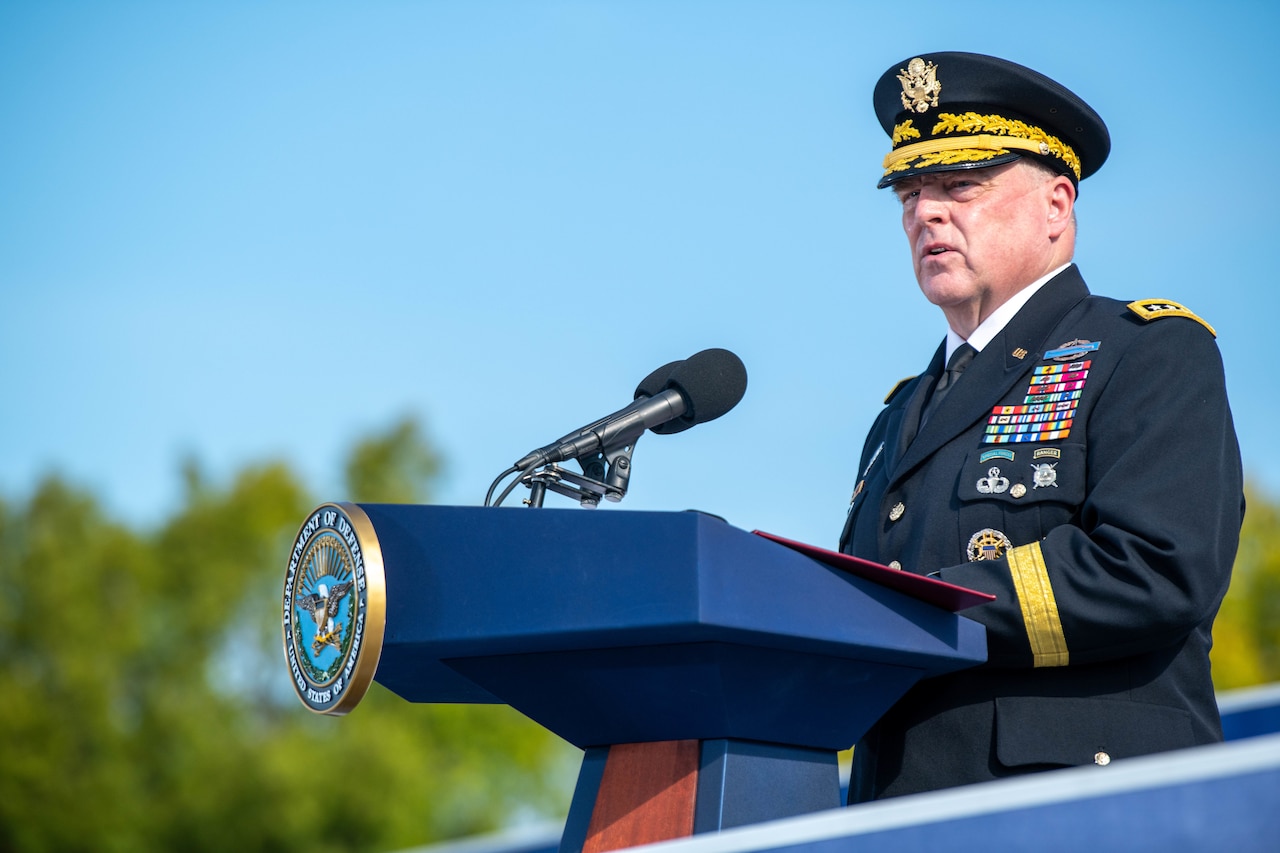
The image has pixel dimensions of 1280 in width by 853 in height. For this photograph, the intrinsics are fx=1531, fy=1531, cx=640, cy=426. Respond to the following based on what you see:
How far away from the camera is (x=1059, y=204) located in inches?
110

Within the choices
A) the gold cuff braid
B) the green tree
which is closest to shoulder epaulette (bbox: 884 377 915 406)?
the gold cuff braid

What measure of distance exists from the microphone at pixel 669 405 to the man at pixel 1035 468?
1.33 feet

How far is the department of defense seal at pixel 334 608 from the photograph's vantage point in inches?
75.1

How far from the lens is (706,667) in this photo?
6.14 ft

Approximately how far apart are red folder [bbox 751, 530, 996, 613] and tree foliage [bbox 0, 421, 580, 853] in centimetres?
2091

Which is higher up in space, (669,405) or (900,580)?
(669,405)

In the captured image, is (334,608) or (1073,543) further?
(1073,543)

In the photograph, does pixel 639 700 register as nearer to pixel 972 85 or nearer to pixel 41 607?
pixel 972 85

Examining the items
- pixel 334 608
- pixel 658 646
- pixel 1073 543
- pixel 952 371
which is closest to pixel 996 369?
pixel 952 371

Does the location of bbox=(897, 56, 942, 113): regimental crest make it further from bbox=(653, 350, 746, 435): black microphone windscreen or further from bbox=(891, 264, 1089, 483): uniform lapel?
bbox=(653, 350, 746, 435): black microphone windscreen

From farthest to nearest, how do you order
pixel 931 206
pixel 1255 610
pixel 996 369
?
pixel 1255 610 < pixel 931 206 < pixel 996 369

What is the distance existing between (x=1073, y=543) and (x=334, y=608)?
1.01 m

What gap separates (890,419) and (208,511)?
2517 centimetres

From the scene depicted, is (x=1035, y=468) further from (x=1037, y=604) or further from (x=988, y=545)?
(x=1037, y=604)
